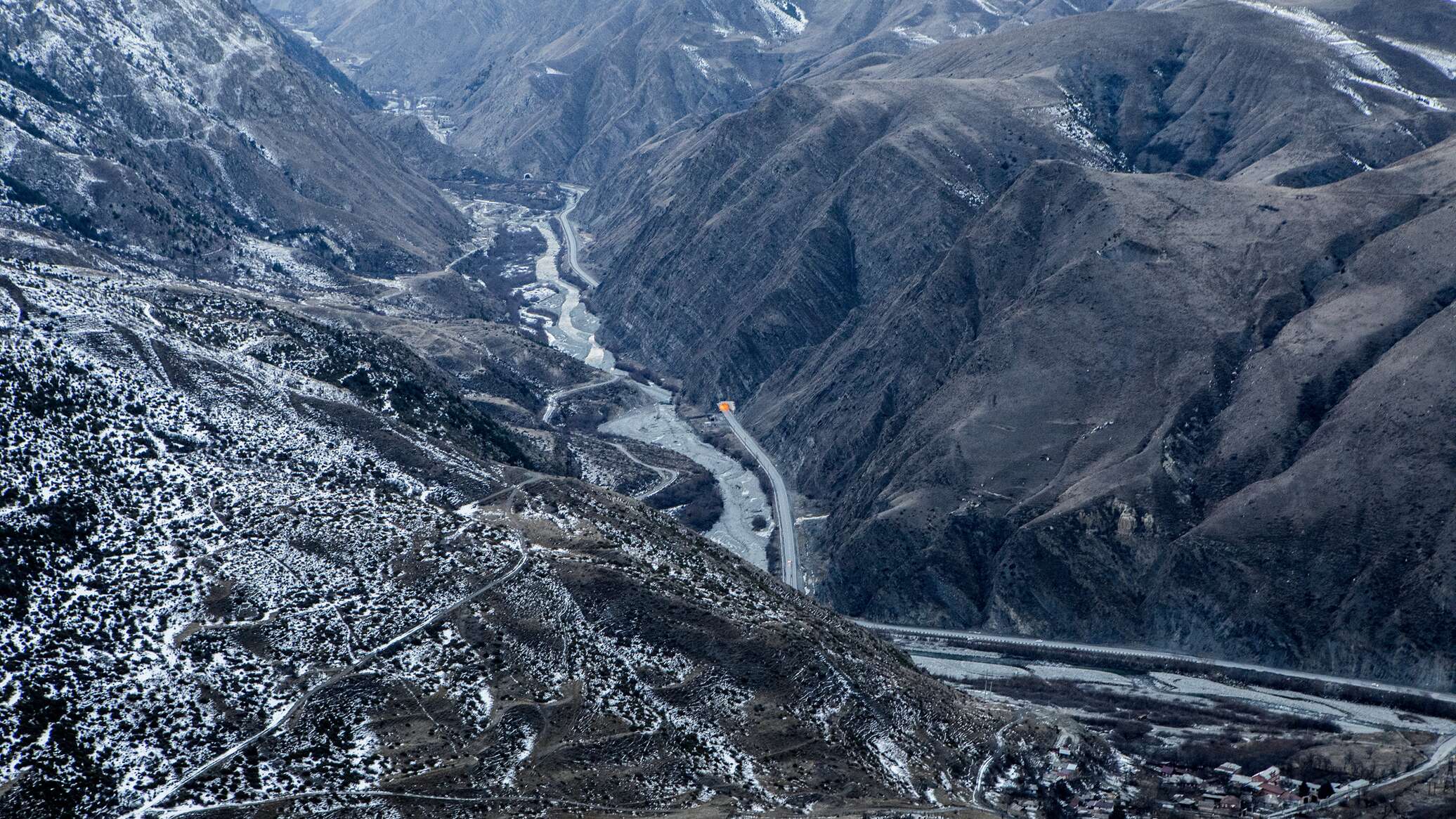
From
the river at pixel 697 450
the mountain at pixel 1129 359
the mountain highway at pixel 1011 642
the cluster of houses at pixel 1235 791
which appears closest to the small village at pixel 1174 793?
the cluster of houses at pixel 1235 791

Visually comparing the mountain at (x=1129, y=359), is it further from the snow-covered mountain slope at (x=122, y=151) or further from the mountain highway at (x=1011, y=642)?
the snow-covered mountain slope at (x=122, y=151)

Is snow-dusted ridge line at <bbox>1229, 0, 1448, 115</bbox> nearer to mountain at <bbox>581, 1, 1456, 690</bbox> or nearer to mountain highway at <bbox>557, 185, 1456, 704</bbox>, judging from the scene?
mountain at <bbox>581, 1, 1456, 690</bbox>

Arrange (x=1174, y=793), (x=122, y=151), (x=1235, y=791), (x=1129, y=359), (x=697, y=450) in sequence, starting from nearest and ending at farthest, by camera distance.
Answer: (x=1174, y=793) → (x=1235, y=791) → (x=1129, y=359) → (x=697, y=450) → (x=122, y=151)

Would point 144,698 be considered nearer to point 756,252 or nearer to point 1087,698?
point 1087,698

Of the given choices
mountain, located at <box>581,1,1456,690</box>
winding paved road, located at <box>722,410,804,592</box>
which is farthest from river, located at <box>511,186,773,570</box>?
mountain, located at <box>581,1,1456,690</box>

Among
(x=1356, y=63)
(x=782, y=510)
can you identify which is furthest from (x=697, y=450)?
(x=1356, y=63)

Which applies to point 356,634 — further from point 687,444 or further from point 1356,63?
point 1356,63

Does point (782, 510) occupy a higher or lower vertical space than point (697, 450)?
higher
